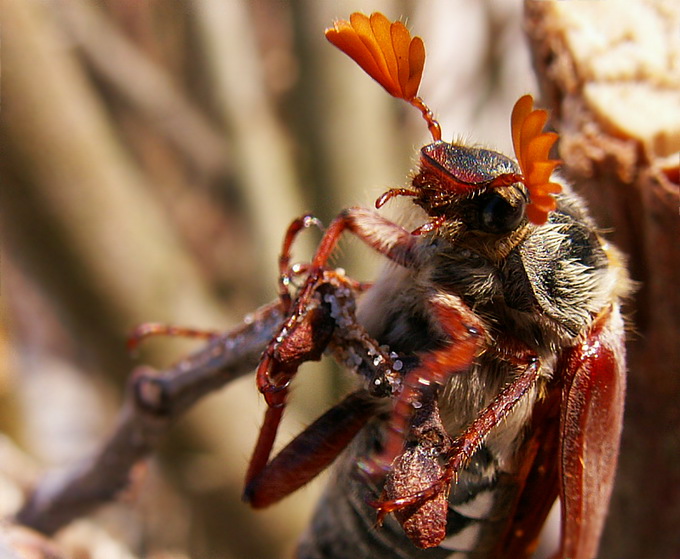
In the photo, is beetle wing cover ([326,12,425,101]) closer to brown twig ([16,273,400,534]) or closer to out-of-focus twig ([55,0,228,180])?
brown twig ([16,273,400,534])

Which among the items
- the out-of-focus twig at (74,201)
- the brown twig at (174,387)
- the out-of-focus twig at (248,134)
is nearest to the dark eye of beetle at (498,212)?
the brown twig at (174,387)

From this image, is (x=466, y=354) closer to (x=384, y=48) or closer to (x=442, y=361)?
(x=442, y=361)

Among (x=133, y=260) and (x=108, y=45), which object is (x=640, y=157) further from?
(x=108, y=45)

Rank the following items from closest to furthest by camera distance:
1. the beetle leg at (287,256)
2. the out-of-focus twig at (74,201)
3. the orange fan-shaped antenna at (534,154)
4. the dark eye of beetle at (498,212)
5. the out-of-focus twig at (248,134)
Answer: the orange fan-shaped antenna at (534,154) → the dark eye of beetle at (498,212) → the beetle leg at (287,256) → the out-of-focus twig at (74,201) → the out-of-focus twig at (248,134)

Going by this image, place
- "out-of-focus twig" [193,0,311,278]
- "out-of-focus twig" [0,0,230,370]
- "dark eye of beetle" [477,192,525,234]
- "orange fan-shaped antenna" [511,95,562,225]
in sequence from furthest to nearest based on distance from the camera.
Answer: "out-of-focus twig" [193,0,311,278]
"out-of-focus twig" [0,0,230,370]
"dark eye of beetle" [477,192,525,234]
"orange fan-shaped antenna" [511,95,562,225]

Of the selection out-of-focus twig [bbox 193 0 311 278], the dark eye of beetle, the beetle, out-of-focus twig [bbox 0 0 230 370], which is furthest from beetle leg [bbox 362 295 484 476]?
out-of-focus twig [bbox 193 0 311 278]

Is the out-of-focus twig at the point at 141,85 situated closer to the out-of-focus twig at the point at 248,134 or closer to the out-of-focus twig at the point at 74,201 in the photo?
the out-of-focus twig at the point at 248,134

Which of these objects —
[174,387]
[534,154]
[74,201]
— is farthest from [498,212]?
[74,201]

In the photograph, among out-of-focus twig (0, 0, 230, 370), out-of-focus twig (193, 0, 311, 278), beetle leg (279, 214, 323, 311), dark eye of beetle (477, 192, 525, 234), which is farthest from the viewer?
out-of-focus twig (193, 0, 311, 278)
